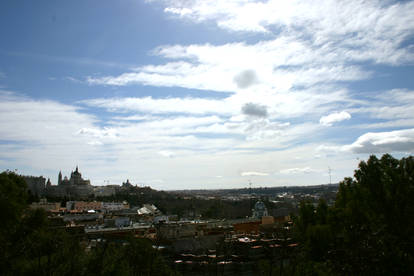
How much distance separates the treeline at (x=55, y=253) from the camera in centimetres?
1039

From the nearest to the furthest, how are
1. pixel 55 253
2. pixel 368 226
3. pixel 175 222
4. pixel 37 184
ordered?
pixel 368 226, pixel 55 253, pixel 175 222, pixel 37 184

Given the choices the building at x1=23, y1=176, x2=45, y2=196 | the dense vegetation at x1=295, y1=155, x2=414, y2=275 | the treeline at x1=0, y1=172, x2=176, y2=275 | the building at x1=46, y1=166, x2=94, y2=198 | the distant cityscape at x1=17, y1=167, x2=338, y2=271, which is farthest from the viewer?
the building at x1=46, y1=166, x2=94, y2=198

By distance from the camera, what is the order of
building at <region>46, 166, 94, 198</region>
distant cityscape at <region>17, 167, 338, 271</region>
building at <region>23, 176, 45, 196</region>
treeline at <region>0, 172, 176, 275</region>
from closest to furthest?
treeline at <region>0, 172, 176, 275</region> < distant cityscape at <region>17, 167, 338, 271</region> < building at <region>23, 176, 45, 196</region> < building at <region>46, 166, 94, 198</region>

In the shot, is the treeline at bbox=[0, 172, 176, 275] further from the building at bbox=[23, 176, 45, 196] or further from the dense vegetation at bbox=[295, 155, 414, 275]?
the building at bbox=[23, 176, 45, 196]

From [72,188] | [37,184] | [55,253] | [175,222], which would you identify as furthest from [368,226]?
[72,188]

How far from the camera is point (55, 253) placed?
1163 centimetres

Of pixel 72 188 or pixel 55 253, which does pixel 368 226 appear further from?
pixel 72 188

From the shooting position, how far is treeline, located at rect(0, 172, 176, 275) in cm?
1039

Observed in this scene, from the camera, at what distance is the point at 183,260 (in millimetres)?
23609

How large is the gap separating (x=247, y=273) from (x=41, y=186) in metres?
120

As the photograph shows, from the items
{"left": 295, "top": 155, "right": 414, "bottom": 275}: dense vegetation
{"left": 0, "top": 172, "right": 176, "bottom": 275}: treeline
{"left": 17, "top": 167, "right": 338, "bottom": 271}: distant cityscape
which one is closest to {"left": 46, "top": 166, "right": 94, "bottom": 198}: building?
{"left": 17, "top": 167, "right": 338, "bottom": 271}: distant cityscape

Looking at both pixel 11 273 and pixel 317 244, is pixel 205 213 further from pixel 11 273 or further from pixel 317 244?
pixel 11 273

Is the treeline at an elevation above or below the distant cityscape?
above

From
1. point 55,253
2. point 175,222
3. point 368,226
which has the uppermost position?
point 368,226
